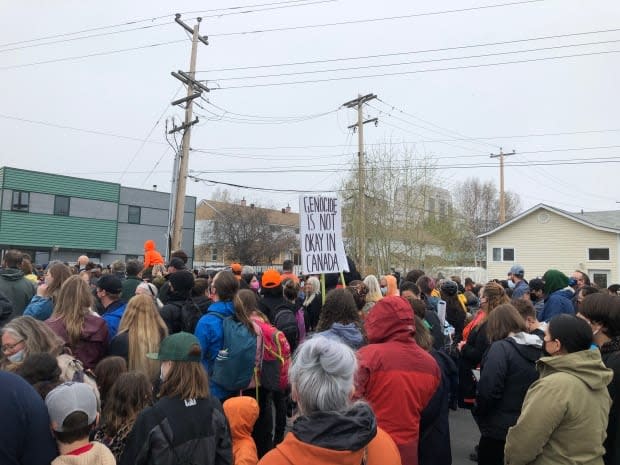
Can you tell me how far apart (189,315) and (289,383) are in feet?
6.58

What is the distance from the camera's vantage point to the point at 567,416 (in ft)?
9.53

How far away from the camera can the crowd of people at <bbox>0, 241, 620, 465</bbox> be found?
7.04 feet

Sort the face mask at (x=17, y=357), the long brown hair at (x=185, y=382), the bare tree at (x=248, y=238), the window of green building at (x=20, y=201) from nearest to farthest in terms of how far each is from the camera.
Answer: the long brown hair at (x=185, y=382) → the face mask at (x=17, y=357) → the window of green building at (x=20, y=201) → the bare tree at (x=248, y=238)

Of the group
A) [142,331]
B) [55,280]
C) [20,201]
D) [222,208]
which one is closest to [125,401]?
[142,331]

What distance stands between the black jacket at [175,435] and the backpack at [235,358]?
1.67m

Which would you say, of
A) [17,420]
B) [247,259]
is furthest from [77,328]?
[247,259]

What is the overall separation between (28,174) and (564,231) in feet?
116

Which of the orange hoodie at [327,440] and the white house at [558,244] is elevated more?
the white house at [558,244]

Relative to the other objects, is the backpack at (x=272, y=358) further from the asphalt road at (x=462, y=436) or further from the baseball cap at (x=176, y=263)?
the baseball cap at (x=176, y=263)

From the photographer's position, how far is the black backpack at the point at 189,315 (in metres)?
5.30

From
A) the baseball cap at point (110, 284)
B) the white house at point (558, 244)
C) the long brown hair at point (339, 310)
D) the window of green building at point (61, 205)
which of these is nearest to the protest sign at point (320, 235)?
the long brown hair at point (339, 310)

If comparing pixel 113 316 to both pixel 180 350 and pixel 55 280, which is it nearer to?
pixel 55 280

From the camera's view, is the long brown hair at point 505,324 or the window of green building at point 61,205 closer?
the long brown hair at point 505,324

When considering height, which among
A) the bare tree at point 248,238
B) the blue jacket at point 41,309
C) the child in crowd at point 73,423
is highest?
the bare tree at point 248,238
